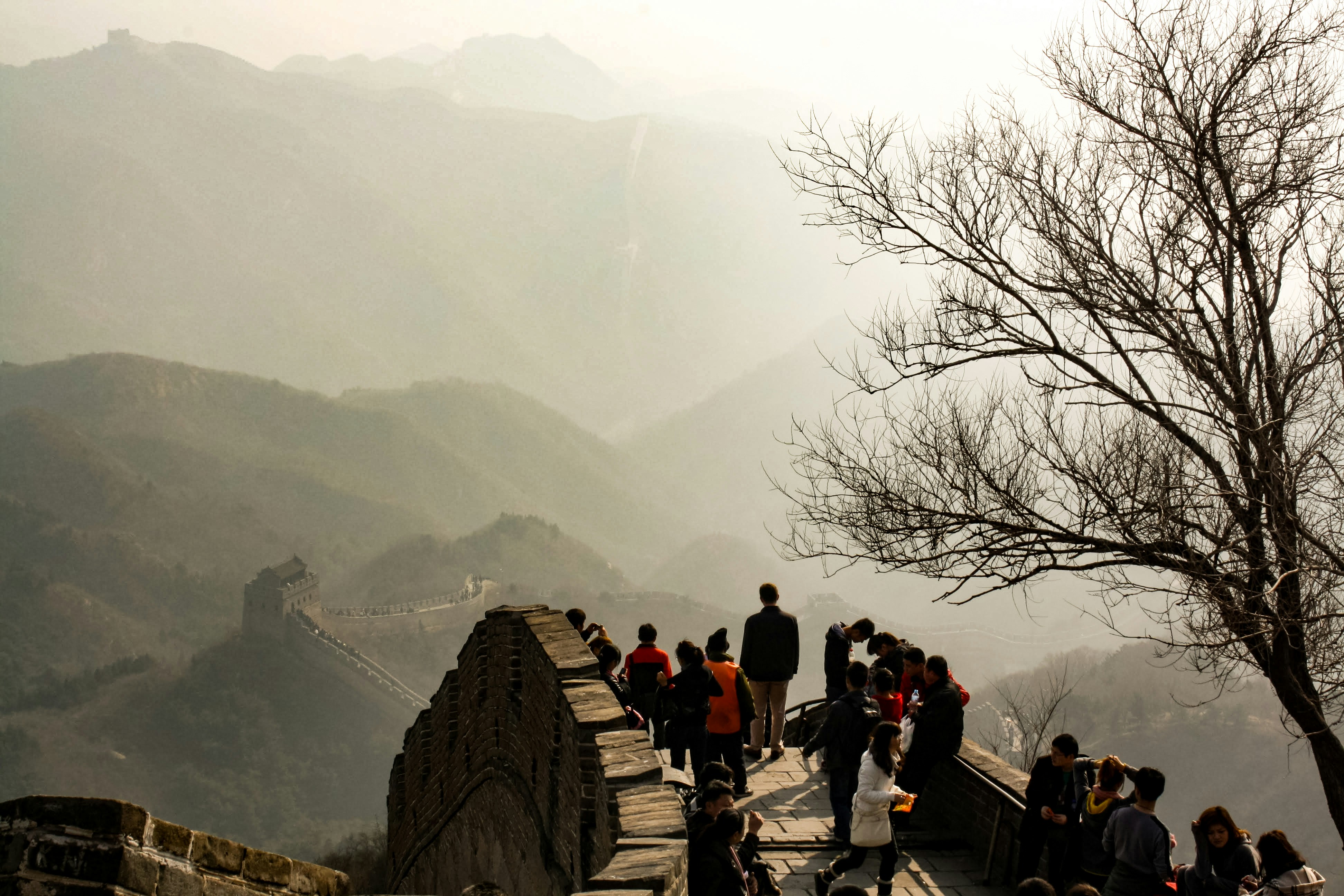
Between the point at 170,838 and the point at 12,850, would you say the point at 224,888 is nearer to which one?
the point at 170,838

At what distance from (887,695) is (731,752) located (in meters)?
1.36

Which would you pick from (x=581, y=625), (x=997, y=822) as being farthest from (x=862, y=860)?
(x=581, y=625)

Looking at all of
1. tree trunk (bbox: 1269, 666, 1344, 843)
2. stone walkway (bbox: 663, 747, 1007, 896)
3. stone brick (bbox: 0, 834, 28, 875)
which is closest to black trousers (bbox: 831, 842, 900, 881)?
stone walkway (bbox: 663, 747, 1007, 896)

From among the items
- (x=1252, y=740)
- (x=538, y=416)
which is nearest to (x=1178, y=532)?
(x=1252, y=740)

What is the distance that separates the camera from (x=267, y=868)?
3.06 meters

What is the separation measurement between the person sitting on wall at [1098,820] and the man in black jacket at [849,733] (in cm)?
138

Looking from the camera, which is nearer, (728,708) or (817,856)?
(817,856)

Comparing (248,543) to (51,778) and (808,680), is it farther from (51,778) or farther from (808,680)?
(808,680)

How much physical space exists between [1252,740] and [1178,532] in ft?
185

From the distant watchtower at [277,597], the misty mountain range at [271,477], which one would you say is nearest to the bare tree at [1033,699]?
the misty mountain range at [271,477]

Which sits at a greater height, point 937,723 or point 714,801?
point 937,723

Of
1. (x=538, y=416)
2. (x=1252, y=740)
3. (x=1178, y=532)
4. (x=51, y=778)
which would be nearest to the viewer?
(x=1178, y=532)

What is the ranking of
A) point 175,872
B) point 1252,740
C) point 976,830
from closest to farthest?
point 175,872, point 976,830, point 1252,740

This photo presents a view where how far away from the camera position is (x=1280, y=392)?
7625 mm
